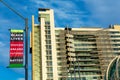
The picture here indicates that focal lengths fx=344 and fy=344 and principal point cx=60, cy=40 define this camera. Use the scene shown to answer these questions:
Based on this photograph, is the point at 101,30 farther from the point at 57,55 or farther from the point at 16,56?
the point at 16,56

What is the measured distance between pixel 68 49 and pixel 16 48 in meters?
154

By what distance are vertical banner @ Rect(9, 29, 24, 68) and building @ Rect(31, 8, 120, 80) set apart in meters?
144

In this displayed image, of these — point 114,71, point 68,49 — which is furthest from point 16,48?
point 68,49

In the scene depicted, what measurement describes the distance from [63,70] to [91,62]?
1644 cm

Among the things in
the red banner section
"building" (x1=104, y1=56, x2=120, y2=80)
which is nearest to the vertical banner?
the red banner section

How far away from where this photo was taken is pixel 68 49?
18188 cm

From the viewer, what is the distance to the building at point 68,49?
576 ft

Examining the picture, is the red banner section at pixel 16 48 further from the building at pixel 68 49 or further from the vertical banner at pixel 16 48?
the building at pixel 68 49

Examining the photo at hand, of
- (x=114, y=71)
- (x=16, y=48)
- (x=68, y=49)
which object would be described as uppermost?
(x=68, y=49)

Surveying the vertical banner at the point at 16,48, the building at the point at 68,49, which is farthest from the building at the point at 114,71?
the vertical banner at the point at 16,48

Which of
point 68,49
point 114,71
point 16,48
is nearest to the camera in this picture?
point 16,48

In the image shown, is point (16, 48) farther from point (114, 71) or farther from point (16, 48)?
point (114, 71)

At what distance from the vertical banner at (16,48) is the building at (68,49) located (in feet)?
473

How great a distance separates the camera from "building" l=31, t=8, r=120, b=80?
576ft
